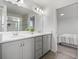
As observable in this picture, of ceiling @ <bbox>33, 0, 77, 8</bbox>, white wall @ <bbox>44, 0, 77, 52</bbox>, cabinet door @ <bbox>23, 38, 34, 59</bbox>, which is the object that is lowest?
cabinet door @ <bbox>23, 38, 34, 59</bbox>

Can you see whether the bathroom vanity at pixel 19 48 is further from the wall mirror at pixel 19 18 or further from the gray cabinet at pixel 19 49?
the wall mirror at pixel 19 18

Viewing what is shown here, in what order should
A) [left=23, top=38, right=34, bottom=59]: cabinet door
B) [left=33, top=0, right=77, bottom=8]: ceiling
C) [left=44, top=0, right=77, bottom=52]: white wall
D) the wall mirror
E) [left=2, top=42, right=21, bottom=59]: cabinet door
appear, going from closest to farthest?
[left=2, top=42, right=21, bottom=59]: cabinet door < [left=23, top=38, right=34, bottom=59]: cabinet door < the wall mirror < [left=33, top=0, right=77, bottom=8]: ceiling < [left=44, top=0, right=77, bottom=52]: white wall

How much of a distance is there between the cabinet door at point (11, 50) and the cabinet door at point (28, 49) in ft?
0.68

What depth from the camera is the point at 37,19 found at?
3.39m

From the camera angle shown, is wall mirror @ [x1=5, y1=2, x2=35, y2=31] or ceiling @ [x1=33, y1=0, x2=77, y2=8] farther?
ceiling @ [x1=33, y1=0, x2=77, y2=8]

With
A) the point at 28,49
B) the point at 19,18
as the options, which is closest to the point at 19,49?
the point at 28,49

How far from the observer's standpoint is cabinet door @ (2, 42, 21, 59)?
3.96 ft

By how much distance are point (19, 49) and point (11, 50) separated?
20 centimetres

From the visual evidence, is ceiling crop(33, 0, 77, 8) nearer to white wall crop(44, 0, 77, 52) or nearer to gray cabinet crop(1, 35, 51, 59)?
white wall crop(44, 0, 77, 52)

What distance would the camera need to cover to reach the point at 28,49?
180cm

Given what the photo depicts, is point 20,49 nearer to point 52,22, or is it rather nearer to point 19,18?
point 19,18

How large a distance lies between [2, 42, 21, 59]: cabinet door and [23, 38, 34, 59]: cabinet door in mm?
206

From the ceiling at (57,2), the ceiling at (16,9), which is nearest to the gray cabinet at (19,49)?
the ceiling at (16,9)

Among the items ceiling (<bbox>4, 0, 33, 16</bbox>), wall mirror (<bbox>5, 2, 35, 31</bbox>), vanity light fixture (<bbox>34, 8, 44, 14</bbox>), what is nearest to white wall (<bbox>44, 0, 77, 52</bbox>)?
vanity light fixture (<bbox>34, 8, 44, 14</bbox>)
